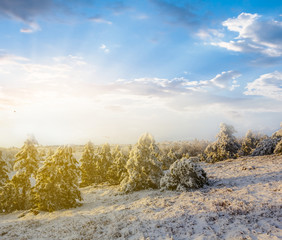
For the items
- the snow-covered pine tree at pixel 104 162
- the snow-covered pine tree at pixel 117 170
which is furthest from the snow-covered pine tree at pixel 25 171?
the snow-covered pine tree at pixel 104 162

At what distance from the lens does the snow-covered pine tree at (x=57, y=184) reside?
20.2 m

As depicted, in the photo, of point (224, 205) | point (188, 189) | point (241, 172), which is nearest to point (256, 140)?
point (241, 172)

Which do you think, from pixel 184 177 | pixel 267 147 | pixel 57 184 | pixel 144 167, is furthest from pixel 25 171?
pixel 267 147

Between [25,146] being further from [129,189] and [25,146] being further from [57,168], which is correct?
[129,189]

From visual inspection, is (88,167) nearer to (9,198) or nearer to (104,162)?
(104,162)

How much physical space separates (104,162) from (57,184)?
14.5 metres

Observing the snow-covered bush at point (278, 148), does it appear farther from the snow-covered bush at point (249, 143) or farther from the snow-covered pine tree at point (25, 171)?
the snow-covered pine tree at point (25, 171)

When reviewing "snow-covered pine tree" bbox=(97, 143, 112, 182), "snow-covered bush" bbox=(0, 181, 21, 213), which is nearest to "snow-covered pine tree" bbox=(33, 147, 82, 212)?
"snow-covered bush" bbox=(0, 181, 21, 213)

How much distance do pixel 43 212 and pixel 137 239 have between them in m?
12.7

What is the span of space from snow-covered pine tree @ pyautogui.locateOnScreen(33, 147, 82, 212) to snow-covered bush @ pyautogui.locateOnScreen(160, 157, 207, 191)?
28.2 ft

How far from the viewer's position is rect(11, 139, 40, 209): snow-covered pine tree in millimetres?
22734

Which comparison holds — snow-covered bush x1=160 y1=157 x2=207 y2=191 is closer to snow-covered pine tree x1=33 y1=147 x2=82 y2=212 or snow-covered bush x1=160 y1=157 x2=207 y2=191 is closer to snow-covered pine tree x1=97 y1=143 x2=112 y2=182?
snow-covered pine tree x1=33 y1=147 x2=82 y2=212

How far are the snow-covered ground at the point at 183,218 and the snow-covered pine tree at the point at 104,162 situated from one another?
14.4 meters

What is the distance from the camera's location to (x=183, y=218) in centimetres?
1260
